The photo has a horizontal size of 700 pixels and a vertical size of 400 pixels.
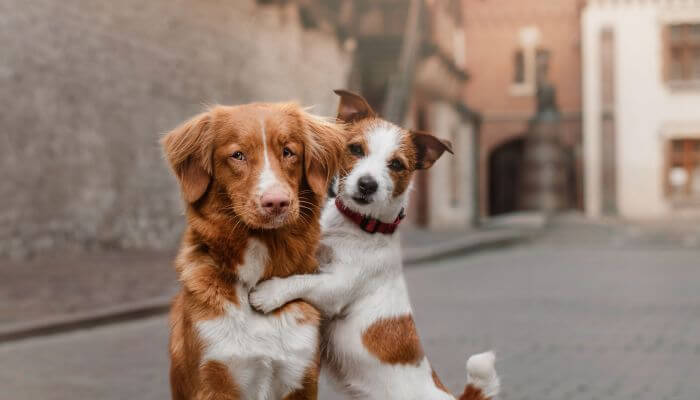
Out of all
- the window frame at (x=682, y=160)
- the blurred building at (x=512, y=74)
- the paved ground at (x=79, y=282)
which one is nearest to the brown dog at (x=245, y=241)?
the paved ground at (x=79, y=282)

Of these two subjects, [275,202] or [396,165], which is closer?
[275,202]

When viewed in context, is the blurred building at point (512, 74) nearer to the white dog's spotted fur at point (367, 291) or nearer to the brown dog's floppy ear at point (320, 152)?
the white dog's spotted fur at point (367, 291)

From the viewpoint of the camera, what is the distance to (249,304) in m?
2.60

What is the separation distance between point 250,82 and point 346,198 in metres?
15.7

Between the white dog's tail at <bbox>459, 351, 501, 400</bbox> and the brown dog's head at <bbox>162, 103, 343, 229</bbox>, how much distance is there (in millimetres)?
784

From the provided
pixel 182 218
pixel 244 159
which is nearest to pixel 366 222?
pixel 244 159

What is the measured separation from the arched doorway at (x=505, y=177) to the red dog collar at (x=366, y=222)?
130ft

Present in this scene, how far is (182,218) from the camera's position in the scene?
1672 cm

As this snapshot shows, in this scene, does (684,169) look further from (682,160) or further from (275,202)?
(275,202)

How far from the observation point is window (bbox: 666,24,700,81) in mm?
37500

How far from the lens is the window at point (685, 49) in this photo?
37500 millimetres

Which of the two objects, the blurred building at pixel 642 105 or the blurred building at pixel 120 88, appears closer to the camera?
the blurred building at pixel 120 88

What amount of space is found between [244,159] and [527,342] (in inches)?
231

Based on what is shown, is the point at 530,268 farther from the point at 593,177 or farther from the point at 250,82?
the point at 593,177
